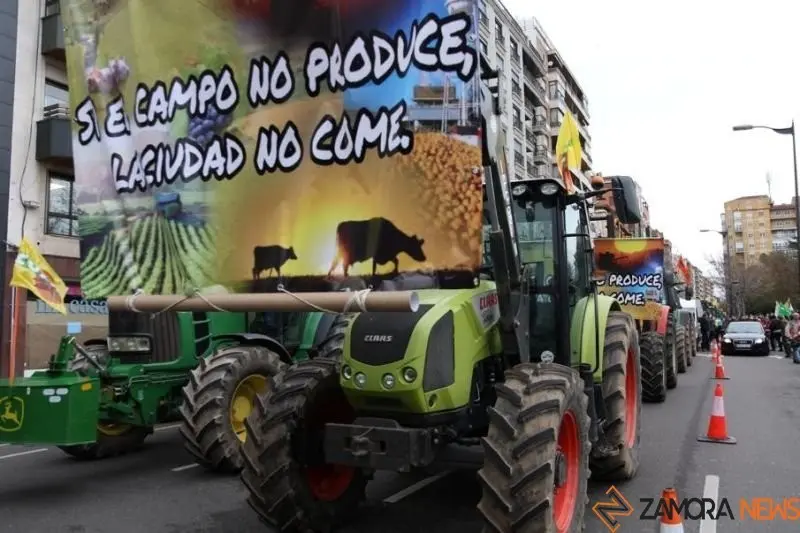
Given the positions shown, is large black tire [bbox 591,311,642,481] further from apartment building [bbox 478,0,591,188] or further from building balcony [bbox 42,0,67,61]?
apartment building [bbox 478,0,591,188]

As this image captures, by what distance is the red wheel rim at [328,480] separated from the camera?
4.79m

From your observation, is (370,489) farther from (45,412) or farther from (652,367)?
(652,367)

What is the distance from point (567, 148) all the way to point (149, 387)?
4.80 metres

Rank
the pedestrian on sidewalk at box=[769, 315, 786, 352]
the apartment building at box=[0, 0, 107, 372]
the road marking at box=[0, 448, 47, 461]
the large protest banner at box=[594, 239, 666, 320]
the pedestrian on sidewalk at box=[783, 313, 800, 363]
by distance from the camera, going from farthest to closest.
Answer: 1. the pedestrian on sidewalk at box=[769, 315, 786, 352]
2. the pedestrian on sidewalk at box=[783, 313, 800, 363]
3. the apartment building at box=[0, 0, 107, 372]
4. the large protest banner at box=[594, 239, 666, 320]
5. the road marking at box=[0, 448, 47, 461]

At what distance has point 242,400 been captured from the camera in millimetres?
7051

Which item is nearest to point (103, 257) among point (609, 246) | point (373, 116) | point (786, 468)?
point (373, 116)

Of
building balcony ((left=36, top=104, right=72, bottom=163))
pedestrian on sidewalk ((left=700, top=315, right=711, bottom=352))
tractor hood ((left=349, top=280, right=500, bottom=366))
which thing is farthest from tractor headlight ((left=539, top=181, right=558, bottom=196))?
pedestrian on sidewalk ((left=700, top=315, right=711, bottom=352))

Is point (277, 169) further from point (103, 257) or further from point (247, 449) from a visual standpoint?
point (247, 449)

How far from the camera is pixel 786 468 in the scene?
6.98 m

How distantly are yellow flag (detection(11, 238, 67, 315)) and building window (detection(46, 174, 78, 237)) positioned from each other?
32.3 feet

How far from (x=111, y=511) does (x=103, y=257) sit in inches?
99.1

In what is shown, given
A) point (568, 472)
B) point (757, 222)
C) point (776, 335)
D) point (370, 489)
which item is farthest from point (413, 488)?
point (757, 222)

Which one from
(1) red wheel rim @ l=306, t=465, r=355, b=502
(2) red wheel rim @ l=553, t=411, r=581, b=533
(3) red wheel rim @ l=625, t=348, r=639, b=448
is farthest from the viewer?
(3) red wheel rim @ l=625, t=348, r=639, b=448

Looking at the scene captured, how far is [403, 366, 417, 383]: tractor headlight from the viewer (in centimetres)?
396
